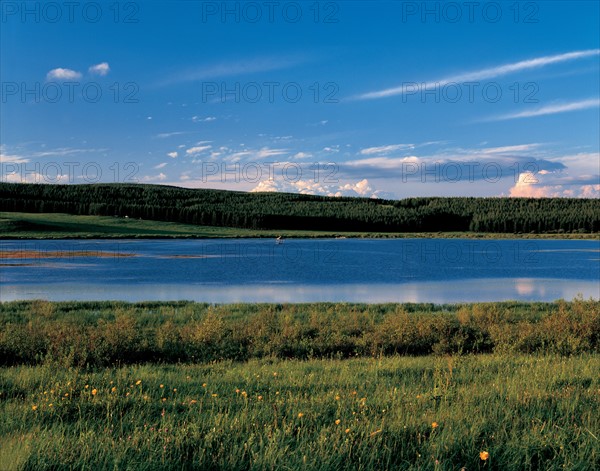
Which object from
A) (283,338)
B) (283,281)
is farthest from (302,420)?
(283,281)

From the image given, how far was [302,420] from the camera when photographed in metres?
7.43

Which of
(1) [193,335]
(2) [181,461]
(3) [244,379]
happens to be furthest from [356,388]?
(1) [193,335]

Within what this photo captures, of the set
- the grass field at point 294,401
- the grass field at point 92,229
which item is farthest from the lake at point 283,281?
the grass field at point 92,229

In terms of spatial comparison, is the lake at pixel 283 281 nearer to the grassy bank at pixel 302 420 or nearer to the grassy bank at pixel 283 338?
the grassy bank at pixel 283 338

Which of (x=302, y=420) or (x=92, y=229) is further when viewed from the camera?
(x=92, y=229)

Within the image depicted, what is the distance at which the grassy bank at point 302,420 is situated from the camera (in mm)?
6336

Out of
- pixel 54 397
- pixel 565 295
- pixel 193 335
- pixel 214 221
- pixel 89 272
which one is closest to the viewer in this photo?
pixel 54 397

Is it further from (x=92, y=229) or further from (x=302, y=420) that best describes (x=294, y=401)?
(x=92, y=229)

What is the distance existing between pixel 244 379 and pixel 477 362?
A: 17.0ft

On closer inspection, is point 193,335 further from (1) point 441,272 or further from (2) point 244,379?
(1) point 441,272

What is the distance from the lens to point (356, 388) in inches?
378

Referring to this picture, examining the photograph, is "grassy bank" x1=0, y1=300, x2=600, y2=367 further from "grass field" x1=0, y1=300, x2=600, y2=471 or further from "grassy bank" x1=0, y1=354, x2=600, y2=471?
"grassy bank" x1=0, y1=354, x2=600, y2=471

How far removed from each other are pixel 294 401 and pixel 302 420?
3.39 feet

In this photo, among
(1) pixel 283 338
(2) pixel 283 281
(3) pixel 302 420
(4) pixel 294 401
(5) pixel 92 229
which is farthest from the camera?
(5) pixel 92 229
